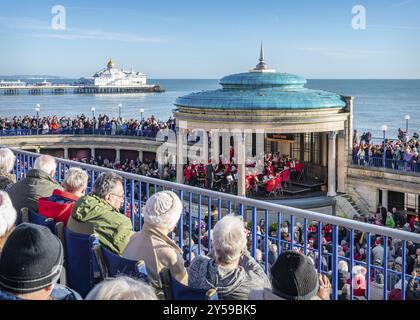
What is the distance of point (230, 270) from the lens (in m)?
4.45

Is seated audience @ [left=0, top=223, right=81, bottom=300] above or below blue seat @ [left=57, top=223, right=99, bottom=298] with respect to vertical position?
above

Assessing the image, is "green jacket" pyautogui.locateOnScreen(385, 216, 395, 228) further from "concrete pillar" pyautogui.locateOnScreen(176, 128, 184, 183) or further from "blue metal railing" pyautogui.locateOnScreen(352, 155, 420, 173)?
"concrete pillar" pyautogui.locateOnScreen(176, 128, 184, 183)

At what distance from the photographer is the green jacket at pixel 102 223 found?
5.47m

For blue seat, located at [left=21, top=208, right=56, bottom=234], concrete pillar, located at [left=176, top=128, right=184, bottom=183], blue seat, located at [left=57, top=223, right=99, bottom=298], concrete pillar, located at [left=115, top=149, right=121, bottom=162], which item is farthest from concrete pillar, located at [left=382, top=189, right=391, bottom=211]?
blue seat, located at [left=57, top=223, right=99, bottom=298]

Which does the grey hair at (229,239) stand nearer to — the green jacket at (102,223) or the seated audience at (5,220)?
the green jacket at (102,223)

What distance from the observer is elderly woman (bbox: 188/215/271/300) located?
4.35 meters

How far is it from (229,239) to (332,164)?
2570 centimetres

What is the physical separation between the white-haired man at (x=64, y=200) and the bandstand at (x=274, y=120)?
21207mm

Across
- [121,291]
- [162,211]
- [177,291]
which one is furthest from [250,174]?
[121,291]

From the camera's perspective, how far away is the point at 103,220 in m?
5.57

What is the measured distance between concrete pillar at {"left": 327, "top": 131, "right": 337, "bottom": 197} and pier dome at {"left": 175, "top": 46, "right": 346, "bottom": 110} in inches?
62.5

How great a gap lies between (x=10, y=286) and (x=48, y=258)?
0.25 meters

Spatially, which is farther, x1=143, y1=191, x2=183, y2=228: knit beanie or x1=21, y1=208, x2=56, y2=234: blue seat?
x1=21, y1=208, x2=56, y2=234: blue seat

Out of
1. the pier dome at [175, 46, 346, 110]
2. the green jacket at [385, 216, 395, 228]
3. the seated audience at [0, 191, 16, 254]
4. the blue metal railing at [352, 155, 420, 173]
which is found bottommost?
the green jacket at [385, 216, 395, 228]
